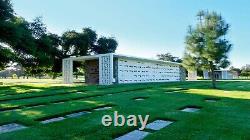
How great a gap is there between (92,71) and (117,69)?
14.1 ft

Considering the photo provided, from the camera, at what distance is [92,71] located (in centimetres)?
2509

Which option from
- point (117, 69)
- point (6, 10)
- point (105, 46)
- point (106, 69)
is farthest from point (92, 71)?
point (105, 46)

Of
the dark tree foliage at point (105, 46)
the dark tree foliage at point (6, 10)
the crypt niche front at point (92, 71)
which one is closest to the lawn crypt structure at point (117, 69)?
the crypt niche front at point (92, 71)

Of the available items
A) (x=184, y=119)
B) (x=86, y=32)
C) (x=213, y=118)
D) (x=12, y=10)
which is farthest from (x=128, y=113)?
(x=86, y=32)

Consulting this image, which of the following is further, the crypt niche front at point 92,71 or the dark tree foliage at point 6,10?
the crypt niche front at point 92,71

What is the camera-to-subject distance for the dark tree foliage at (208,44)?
591 inches

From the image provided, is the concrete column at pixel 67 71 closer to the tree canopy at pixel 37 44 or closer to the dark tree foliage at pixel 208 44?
the tree canopy at pixel 37 44

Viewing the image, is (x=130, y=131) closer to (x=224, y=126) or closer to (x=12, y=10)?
(x=224, y=126)

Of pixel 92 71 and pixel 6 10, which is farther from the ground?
pixel 6 10

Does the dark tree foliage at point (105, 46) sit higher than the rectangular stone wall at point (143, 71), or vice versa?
the dark tree foliage at point (105, 46)

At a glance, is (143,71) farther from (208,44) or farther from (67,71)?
(208,44)

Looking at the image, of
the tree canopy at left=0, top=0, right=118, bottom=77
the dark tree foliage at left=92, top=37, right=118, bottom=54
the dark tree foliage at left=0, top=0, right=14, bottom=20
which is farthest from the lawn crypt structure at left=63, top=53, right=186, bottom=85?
the dark tree foliage at left=92, top=37, right=118, bottom=54

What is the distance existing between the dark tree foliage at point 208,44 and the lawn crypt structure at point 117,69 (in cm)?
680

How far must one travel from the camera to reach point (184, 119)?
15.9ft
